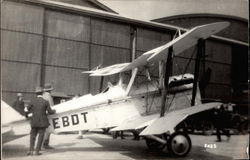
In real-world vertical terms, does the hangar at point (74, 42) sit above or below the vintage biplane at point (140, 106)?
above

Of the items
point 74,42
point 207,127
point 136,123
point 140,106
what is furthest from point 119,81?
point 74,42

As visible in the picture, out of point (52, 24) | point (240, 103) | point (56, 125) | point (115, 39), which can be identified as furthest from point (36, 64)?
point (240, 103)

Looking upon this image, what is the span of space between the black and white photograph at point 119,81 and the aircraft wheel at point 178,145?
0.02 metres

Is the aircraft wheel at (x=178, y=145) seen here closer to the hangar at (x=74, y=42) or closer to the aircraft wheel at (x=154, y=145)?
the aircraft wheel at (x=154, y=145)

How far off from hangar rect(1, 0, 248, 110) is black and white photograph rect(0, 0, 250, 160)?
41mm

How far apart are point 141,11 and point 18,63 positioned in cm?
588

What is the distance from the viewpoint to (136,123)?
5.95m

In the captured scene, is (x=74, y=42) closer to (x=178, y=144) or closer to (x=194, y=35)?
(x=194, y=35)

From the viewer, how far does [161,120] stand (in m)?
5.55

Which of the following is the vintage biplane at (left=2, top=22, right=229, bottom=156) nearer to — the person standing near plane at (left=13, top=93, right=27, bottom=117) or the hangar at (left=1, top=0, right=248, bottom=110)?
the person standing near plane at (left=13, top=93, right=27, bottom=117)

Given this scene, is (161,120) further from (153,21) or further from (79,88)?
(153,21)

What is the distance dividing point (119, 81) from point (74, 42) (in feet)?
18.9

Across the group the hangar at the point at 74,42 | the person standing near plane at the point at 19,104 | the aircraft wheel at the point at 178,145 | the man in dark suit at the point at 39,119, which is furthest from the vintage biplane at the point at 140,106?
the hangar at the point at 74,42

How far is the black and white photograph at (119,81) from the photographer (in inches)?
229
